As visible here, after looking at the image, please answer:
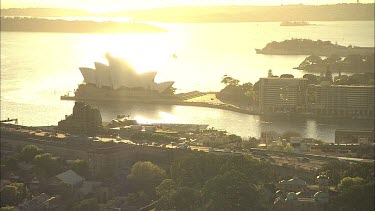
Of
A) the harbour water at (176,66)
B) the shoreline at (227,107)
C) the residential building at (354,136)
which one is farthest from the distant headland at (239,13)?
the residential building at (354,136)

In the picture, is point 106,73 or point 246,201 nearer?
point 246,201

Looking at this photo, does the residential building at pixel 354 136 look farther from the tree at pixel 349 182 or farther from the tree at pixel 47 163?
the tree at pixel 47 163

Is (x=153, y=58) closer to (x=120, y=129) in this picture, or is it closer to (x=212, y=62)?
(x=212, y=62)

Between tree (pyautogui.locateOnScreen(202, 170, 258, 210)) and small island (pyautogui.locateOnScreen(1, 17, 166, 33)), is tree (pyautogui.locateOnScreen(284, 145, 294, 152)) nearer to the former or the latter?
tree (pyautogui.locateOnScreen(202, 170, 258, 210))

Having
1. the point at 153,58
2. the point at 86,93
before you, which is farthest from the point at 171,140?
the point at 153,58

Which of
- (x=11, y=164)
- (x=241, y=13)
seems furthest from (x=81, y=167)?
(x=241, y=13)

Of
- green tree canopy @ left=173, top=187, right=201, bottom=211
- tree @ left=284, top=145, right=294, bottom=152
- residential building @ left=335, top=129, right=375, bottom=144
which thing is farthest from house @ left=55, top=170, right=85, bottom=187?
residential building @ left=335, top=129, right=375, bottom=144

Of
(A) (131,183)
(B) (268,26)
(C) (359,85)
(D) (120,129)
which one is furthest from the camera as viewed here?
(B) (268,26)
